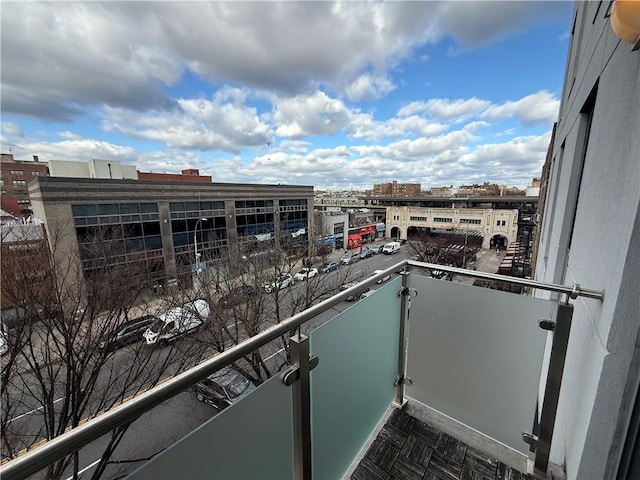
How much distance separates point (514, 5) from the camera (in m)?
3.21

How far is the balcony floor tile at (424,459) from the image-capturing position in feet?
5.67

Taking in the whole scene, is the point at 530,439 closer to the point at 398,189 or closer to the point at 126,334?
the point at 126,334

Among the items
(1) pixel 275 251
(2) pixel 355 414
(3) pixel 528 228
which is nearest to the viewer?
(2) pixel 355 414

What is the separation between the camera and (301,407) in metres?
1.19

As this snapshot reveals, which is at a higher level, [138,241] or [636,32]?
[636,32]

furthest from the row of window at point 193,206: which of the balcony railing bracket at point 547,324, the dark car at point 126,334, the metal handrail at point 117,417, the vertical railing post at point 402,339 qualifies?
the balcony railing bracket at point 547,324

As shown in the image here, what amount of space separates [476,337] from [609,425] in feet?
2.81

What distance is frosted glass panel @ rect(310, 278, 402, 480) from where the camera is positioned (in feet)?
4.52

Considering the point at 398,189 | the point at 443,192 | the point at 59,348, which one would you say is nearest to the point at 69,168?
the point at 59,348

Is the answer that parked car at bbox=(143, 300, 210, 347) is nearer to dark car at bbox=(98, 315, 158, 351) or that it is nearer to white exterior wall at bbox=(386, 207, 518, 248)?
dark car at bbox=(98, 315, 158, 351)

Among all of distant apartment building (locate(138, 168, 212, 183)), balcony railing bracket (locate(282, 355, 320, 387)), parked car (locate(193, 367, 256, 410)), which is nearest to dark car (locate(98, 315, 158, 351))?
parked car (locate(193, 367, 256, 410))

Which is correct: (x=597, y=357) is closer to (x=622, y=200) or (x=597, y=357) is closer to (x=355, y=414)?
(x=622, y=200)

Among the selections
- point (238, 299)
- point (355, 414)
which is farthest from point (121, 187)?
point (355, 414)

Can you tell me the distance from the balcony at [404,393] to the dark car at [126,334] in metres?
4.58
